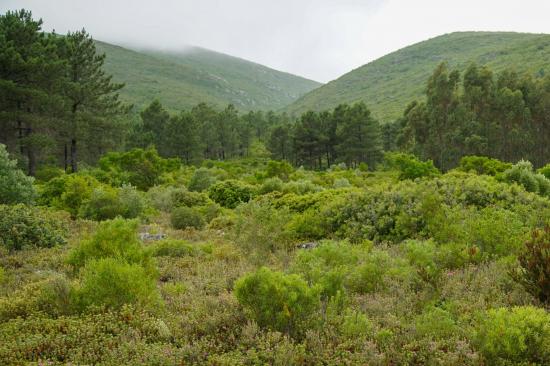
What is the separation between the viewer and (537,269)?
18.7ft

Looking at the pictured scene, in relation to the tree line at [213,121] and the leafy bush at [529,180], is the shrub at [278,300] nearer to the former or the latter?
the leafy bush at [529,180]

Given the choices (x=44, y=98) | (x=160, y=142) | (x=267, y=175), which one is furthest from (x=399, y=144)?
(x=44, y=98)

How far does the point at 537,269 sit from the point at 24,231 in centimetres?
1106

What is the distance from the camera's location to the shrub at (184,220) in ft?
51.1

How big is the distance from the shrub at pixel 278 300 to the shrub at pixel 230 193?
17114 mm

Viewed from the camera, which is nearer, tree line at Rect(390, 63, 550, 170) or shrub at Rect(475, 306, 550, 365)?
shrub at Rect(475, 306, 550, 365)

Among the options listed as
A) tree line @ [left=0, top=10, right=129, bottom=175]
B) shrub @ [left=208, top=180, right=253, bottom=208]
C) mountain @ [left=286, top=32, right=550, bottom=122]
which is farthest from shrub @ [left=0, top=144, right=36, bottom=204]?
mountain @ [left=286, top=32, right=550, bottom=122]

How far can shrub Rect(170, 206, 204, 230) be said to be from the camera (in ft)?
51.1

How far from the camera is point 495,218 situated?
348 inches

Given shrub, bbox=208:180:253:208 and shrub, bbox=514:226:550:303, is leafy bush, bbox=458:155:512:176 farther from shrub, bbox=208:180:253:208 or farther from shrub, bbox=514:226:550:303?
shrub, bbox=514:226:550:303

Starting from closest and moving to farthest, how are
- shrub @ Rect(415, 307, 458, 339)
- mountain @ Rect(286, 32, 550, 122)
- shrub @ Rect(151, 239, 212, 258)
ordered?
shrub @ Rect(415, 307, 458, 339), shrub @ Rect(151, 239, 212, 258), mountain @ Rect(286, 32, 550, 122)

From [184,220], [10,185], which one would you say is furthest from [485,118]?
[10,185]

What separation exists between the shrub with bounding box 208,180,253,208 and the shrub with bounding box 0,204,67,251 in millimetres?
11783

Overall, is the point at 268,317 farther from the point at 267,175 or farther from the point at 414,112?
the point at 414,112
